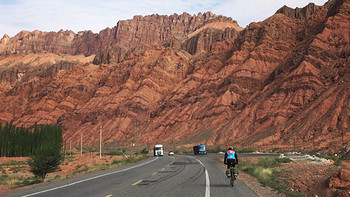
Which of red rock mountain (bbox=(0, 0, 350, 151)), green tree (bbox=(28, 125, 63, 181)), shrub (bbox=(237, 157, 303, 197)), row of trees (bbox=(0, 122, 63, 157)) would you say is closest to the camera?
shrub (bbox=(237, 157, 303, 197))

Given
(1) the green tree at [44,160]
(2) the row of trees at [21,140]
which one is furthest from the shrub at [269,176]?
(2) the row of trees at [21,140]

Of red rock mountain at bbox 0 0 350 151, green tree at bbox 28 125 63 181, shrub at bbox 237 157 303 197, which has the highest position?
red rock mountain at bbox 0 0 350 151

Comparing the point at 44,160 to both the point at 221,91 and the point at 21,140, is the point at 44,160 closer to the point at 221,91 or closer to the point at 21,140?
the point at 21,140

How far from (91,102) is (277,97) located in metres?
84.4

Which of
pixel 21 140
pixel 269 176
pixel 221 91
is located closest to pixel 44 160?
pixel 269 176

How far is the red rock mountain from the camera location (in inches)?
3391

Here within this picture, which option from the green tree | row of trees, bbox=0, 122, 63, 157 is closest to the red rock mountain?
row of trees, bbox=0, 122, 63, 157

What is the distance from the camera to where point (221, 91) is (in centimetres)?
11869

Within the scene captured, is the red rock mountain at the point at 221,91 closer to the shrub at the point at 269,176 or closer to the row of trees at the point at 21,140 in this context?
the row of trees at the point at 21,140

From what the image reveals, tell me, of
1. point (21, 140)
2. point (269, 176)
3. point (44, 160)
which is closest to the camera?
point (269, 176)

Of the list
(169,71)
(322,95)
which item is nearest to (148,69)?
(169,71)

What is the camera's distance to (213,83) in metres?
124

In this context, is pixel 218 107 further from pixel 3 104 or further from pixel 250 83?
pixel 3 104

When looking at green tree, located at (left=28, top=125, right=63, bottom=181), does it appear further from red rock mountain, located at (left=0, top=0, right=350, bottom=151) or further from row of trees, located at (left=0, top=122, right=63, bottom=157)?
row of trees, located at (left=0, top=122, right=63, bottom=157)
